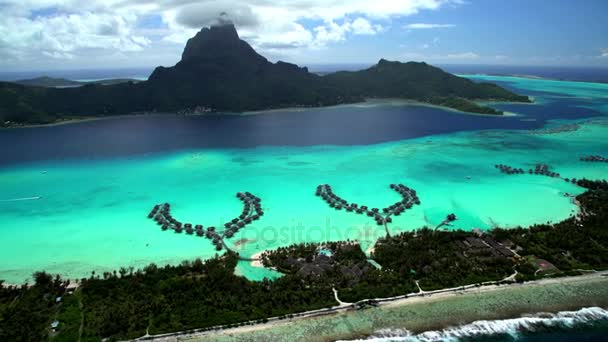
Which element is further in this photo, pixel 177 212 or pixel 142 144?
pixel 142 144

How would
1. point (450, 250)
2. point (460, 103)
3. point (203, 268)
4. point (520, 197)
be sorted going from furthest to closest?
point (460, 103), point (520, 197), point (450, 250), point (203, 268)

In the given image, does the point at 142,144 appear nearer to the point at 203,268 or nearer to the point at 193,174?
the point at 193,174

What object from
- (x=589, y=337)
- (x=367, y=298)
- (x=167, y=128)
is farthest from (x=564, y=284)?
(x=167, y=128)

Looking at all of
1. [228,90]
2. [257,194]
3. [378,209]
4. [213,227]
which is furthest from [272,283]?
[228,90]

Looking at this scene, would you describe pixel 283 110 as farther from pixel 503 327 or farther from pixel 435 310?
pixel 503 327

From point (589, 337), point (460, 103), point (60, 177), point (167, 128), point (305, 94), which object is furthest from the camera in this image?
point (305, 94)

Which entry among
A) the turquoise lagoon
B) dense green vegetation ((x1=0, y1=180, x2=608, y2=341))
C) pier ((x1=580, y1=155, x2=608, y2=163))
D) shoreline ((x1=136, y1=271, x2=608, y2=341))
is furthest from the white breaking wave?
pier ((x1=580, y1=155, x2=608, y2=163))

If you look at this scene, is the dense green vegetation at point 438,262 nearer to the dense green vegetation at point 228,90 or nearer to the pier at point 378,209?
the pier at point 378,209
